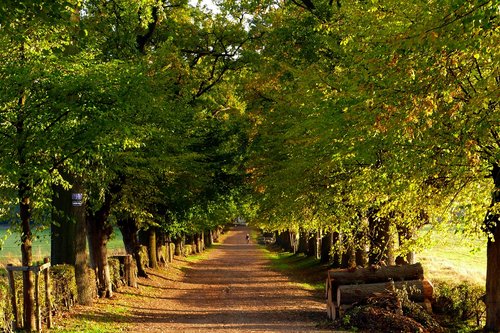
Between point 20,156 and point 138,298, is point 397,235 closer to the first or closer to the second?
point 138,298

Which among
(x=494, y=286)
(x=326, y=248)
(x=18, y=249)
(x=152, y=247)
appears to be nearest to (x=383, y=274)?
(x=494, y=286)

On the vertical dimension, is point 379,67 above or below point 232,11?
below

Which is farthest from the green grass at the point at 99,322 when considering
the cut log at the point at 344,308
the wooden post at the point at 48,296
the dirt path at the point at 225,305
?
the cut log at the point at 344,308

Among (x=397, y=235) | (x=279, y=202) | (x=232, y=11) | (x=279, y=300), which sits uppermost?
(x=232, y=11)

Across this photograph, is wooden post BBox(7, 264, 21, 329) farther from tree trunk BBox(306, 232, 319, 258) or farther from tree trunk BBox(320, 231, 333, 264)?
tree trunk BBox(306, 232, 319, 258)

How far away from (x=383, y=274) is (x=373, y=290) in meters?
0.81

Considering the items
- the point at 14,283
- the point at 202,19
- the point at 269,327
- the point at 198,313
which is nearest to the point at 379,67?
the point at 269,327

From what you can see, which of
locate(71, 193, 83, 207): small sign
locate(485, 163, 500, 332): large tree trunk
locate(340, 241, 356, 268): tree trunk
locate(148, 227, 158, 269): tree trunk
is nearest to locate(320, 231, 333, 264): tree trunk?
locate(340, 241, 356, 268): tree trunk

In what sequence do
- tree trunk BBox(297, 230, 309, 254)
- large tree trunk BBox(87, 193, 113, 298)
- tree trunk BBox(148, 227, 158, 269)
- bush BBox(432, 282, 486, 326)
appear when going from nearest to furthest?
1. bush BBox(432, 282, 486, 326)
2. large tree trunk BBox(87, 193, 113, 298)
3. tree trunk BBox(148, 227, 158, 269)
4. tree trunk BBox(297, 230, 309, 254)

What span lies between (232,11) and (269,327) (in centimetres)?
1709

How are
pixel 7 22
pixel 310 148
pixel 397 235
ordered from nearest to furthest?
pixel 7 22 < pixel 310 148 < pixel 397 235

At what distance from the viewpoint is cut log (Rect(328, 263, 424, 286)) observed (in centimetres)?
1605

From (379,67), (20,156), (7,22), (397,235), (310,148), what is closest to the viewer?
(7,22)

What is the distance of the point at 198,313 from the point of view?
1933cm
